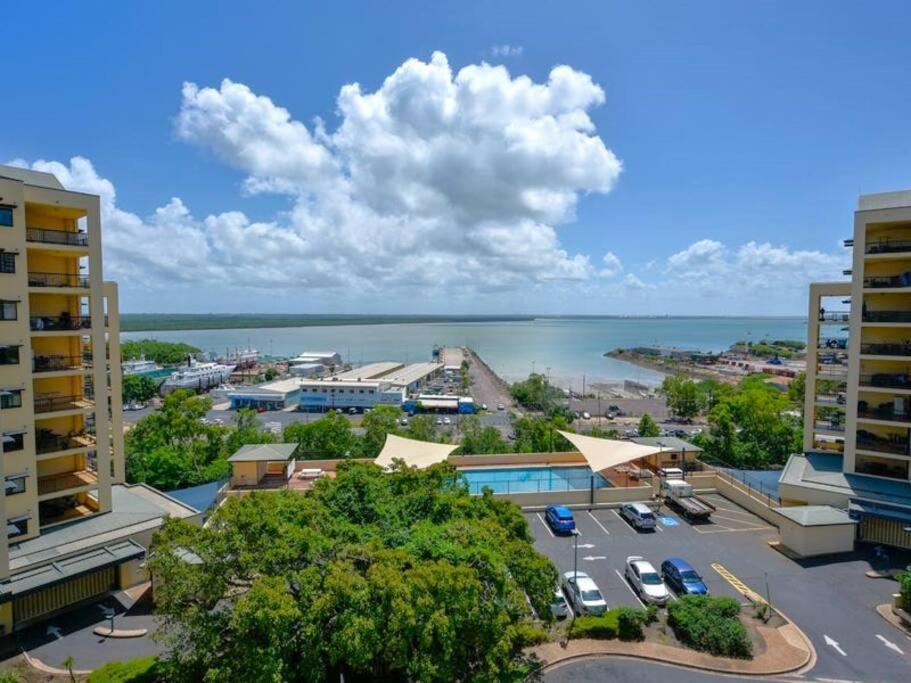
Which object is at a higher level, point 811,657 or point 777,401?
point 777,401

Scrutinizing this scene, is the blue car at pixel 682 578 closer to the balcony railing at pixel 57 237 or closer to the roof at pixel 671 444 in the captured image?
the roof at pixel 671 444

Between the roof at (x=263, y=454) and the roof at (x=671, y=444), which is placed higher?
the roof at (x=671, y=444)

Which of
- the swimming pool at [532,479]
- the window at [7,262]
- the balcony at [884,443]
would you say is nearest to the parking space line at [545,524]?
the swimming pool at [532,479]

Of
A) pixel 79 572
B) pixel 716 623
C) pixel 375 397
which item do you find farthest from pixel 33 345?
pixel 375 397

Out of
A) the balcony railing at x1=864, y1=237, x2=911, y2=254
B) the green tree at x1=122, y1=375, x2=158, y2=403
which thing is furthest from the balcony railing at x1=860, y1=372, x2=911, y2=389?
the green tree at x1=122, y1=375, x2=158, y2=403

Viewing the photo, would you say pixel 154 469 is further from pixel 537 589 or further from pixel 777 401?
pixel 777 401
